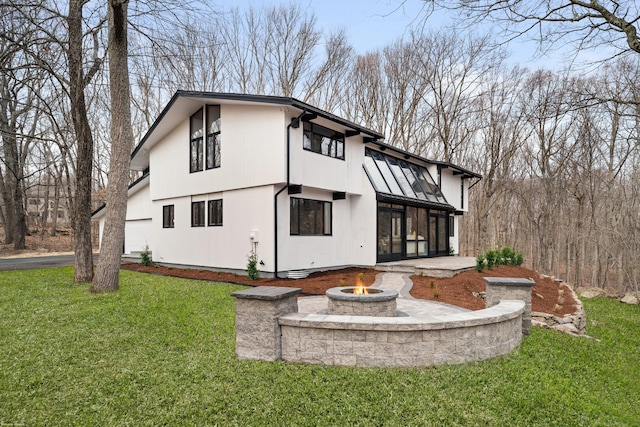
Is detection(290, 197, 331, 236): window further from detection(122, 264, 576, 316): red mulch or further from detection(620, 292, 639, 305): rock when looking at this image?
detection(620, 292, 639, 305): rock

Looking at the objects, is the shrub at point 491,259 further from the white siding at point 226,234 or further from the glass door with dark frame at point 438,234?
the white siding at point 226,234

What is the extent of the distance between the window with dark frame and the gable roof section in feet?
1.47

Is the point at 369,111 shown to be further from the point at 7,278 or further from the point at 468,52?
the point at 7,278

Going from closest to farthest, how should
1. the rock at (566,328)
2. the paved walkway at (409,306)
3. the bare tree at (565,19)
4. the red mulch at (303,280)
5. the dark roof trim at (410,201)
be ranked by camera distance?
1. the bare tree at (565,19)
2. the paved walkway at (409,306)
3. the rock at (566,328)
4. the red mulch at (303,280)
5. the dark roof trim at (410,201)

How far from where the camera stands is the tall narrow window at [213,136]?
39.5 feet

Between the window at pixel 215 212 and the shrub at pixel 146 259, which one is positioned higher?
the window at pixel 215 212

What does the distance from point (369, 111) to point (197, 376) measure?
868 inches

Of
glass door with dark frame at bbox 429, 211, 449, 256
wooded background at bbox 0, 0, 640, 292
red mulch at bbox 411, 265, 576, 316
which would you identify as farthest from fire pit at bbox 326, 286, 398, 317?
wooded background at bbox 0, 0, 640, 292

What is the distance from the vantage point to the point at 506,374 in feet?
13.5

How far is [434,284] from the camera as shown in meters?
9.28

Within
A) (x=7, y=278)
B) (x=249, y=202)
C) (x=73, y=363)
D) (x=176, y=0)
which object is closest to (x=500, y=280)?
(x=73, y=363)

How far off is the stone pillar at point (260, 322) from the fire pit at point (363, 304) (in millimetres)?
1071

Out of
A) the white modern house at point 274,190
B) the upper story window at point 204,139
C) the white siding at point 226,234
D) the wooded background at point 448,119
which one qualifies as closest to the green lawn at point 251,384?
the white siding at point 226,234

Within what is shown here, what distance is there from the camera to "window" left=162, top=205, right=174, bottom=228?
14.0 m
